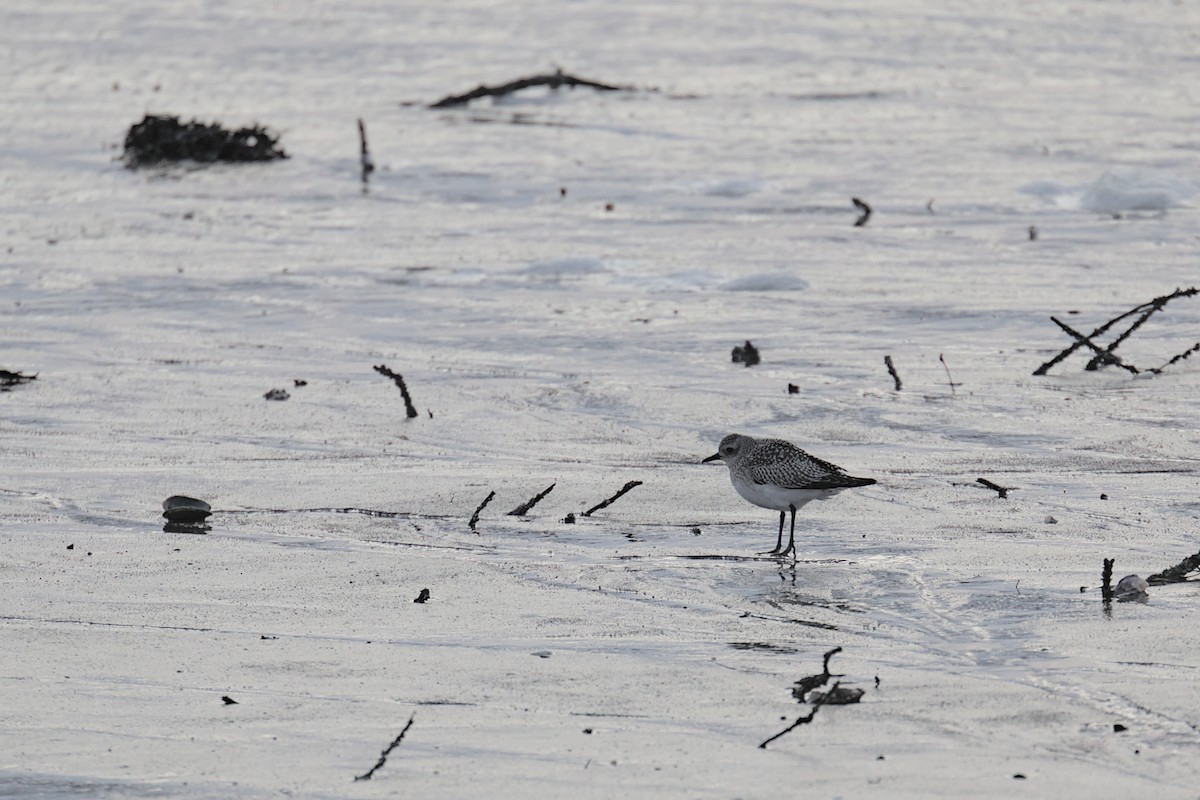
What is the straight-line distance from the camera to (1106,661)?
5.53 metres

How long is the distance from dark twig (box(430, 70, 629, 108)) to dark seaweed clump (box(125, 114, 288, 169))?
3030 millimetres

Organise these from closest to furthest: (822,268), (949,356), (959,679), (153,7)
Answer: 1. (959,679)
2. (949,356)
3. (822,268)
4. (153,7)

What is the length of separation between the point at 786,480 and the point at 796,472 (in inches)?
2.8

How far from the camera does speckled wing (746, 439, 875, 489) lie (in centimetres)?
716

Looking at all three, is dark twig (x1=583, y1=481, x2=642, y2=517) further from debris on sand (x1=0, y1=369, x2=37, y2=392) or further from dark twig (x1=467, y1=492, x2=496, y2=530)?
debris on sand (x1=0, y1=369, x2=37, y2=392)

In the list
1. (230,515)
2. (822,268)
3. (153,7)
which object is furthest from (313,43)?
(230,515)

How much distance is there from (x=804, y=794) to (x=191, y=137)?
47.8 ft

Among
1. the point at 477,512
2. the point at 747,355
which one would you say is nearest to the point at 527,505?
the point at 477,512

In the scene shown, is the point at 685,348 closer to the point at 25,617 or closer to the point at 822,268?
the point at 822,268

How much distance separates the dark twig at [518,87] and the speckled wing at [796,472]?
13.6 m

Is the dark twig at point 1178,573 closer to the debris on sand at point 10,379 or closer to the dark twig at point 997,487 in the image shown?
the dark twig at point 997,487

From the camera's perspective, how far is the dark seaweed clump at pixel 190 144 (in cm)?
1762

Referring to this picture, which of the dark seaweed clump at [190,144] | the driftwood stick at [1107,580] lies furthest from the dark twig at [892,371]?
the dark seaweed clump at [190,144]

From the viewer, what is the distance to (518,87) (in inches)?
810
